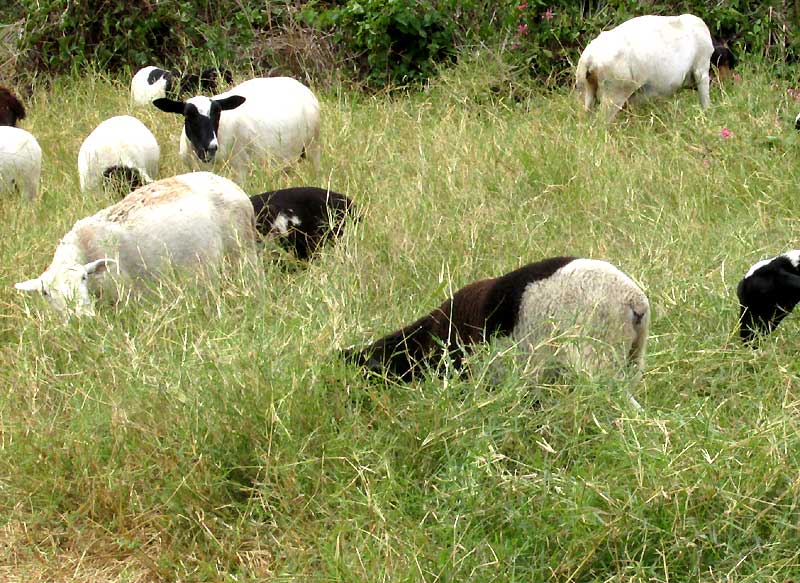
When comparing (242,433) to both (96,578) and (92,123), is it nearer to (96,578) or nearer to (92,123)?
(96,578)

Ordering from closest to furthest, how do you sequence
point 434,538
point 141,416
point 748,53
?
point 434,538, point 141,416, point 748,53

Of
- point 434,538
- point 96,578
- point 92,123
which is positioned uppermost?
point 434,538

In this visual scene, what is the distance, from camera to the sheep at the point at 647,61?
9.19 metres

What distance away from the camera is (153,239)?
6285 millimetres

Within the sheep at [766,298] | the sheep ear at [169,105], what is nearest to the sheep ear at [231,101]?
the sheep ear at [169,105]

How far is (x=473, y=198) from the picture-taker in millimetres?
7293

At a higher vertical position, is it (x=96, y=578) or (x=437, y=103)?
(x=96, y=578)

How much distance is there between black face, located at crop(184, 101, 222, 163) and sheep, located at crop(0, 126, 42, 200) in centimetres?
116

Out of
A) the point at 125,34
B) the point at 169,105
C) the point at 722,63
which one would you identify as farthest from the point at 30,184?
the point at 722,63

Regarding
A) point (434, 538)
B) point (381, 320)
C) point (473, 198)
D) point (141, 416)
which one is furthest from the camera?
point (473, 198)

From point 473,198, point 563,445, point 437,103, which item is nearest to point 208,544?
point 563,445

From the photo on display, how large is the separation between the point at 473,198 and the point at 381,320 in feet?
6.98

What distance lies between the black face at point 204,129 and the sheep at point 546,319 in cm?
399

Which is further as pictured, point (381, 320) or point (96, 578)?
point (381, 320)
